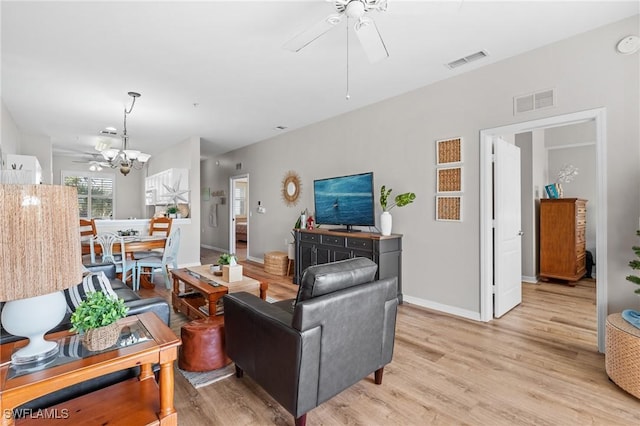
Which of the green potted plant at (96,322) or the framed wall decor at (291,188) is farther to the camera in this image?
the framed wall decor at (291,188)

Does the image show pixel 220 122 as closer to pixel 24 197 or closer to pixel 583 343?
pixel 24 197

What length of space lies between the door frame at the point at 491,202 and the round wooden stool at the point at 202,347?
272 centimetres

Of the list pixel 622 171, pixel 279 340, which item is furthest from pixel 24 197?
pixel 622 171

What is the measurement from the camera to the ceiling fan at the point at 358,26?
1.83m

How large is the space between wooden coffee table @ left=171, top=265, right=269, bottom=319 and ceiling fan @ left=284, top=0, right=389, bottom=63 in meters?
2.19

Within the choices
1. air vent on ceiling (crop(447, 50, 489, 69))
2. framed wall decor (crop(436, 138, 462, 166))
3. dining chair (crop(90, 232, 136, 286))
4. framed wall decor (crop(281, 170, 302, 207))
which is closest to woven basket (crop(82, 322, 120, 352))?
dining chair (crop(90, 232, 136, 286))

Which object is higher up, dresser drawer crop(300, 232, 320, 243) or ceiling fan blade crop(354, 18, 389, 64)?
ceiling fan blade crop(354, 18, 389, 64)

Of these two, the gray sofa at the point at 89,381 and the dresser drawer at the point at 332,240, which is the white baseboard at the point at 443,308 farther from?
the gray sofa at the point at 89,381

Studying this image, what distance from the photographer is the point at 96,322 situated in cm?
133

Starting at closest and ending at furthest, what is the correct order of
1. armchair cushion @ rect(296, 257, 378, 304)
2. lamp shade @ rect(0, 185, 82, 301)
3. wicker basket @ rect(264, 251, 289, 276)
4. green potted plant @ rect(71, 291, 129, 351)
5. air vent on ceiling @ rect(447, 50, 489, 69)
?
lamp shade @ rect(0, 185, 82, 301) → green potted plant @ rect(71, 291, 129, 351) → armchair cushion @ rect(296, 257, 378, 304) → air vent on ceiling @ rect(447, 50, 489, 69) → wicker basket @ rect(264, 251, 289, 276)

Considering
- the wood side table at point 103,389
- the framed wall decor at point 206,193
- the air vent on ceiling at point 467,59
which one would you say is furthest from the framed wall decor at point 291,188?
the wood side table at point 103,389

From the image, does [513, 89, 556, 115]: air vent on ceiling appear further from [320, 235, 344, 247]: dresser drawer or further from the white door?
[320, 235, 344, 247]: dresser drawer

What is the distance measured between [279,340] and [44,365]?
0.99m

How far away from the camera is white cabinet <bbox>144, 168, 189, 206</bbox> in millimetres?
6324
